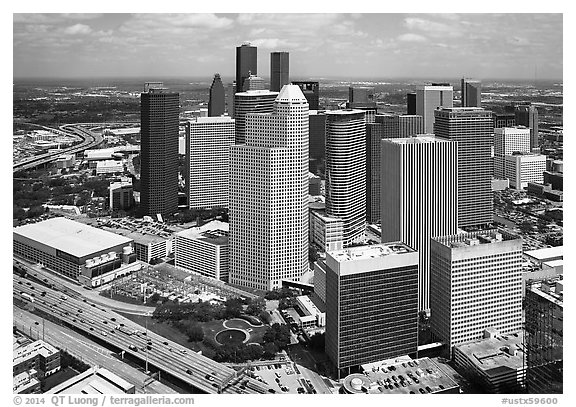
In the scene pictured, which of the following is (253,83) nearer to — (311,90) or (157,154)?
(311,90)

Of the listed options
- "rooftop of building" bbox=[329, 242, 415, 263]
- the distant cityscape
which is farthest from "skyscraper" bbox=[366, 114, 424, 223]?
"rooftop of building" bbox=[329, 242, 415, 263]

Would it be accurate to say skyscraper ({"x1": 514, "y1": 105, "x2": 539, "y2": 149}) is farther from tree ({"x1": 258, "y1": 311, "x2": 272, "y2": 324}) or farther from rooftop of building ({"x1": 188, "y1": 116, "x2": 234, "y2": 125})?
rooftop of building ({"x1": 188, "y1": 116, "x2": 234, "y2": 125})

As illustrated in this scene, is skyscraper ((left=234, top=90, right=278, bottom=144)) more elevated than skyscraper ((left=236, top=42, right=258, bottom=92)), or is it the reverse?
skyscraper ((left=236, top=42, right=258, bottom=92))

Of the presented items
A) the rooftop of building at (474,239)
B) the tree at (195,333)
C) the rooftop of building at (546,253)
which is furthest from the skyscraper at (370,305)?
A: the rooftop of building at (546,253)

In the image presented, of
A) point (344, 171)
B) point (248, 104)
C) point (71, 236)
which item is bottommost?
point (71, 236)

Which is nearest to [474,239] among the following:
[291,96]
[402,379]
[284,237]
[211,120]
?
[402,379]

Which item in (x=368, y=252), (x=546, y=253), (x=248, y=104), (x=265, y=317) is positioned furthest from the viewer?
(x=248, y=104)
